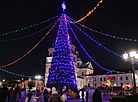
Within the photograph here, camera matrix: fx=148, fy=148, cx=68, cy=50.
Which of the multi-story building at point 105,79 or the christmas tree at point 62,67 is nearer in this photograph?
the christmas tree at point 62,67

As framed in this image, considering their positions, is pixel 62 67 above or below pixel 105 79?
above

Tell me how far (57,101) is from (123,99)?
551 cm

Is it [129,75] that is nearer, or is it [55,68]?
[55,68]

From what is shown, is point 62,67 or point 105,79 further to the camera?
point 105,79

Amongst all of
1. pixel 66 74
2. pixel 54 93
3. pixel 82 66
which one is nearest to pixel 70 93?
pixel 66 74

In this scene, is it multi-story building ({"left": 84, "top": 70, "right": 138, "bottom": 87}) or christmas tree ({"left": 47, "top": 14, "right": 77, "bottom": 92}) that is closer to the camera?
christmas tree ({"left": 47, "top": 14, "right": 77, "bottom": 92})

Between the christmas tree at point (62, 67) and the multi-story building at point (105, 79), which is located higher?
the christmas tree at point (62, 67)

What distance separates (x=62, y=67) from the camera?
2436 cm

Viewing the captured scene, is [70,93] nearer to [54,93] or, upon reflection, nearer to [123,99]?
[123,99]

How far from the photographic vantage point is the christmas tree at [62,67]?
2375 cm

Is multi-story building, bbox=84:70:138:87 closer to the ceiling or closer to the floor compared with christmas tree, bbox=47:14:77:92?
closer to the floor

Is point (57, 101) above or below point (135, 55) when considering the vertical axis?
below

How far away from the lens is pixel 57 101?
5758 millimetres

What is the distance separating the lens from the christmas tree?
935 inches
